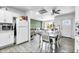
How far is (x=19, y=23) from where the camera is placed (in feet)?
6.68

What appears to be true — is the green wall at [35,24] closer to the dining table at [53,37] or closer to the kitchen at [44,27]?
the kitchen at [44,27]

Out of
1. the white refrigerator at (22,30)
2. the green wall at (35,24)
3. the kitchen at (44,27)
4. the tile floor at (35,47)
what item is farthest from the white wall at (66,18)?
the white refrigerator at (22,30)

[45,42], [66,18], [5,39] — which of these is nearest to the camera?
[66,18]

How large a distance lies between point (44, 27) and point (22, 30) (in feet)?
1.96

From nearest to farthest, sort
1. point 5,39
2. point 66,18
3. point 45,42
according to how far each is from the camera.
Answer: point 66,18
point 45,42
point 5,39

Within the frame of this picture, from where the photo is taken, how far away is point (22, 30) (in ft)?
6.71

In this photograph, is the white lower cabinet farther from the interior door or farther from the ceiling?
the interior door

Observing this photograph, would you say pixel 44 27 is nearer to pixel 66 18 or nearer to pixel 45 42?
pixel 45 42

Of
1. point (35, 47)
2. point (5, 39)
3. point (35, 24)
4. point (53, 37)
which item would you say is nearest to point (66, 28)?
point (53, 37)

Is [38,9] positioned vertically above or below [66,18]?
above

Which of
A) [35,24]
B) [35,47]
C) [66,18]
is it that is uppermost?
[66,18]

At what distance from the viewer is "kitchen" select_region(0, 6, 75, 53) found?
182 centimetres

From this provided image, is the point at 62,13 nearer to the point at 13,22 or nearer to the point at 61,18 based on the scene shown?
the point at 61,18
